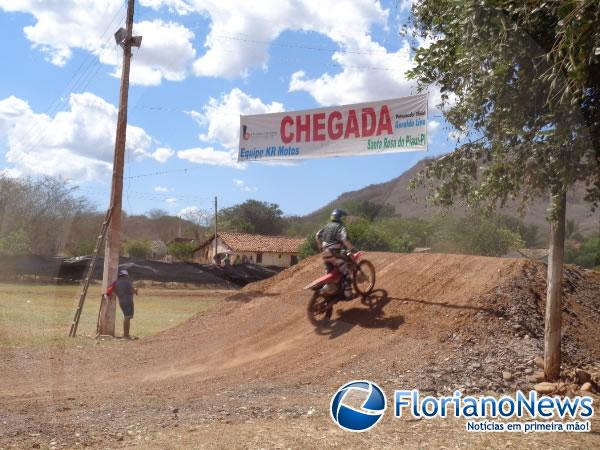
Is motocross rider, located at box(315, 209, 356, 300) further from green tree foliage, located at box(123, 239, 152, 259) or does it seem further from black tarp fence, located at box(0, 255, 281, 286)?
green tree foliage, located at box(123, 239, 152, 259)

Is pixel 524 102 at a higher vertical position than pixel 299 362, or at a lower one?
higher

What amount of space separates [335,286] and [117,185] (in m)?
7.29

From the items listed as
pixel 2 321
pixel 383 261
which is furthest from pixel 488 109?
pixel 2 321

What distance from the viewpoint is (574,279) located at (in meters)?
11.4

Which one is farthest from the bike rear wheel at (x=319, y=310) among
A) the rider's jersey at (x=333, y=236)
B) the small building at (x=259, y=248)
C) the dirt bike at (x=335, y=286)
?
the small building at (x=259, y=248)

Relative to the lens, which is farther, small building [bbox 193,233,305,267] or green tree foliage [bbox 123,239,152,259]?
green tree foliage [bbox 123,239,152,259]

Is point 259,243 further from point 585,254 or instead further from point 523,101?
point 523,101

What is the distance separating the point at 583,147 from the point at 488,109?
1.11 meters

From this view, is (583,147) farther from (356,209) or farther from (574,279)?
(356,209)

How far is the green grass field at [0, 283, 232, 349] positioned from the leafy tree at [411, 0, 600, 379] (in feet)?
32.1

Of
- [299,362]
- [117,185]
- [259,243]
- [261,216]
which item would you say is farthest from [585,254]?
[261,216]

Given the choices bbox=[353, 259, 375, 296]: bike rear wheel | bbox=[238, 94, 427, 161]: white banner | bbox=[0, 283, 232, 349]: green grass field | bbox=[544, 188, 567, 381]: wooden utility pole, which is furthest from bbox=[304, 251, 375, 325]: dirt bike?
bbox=[0, 283, 232, 349]: green grass field

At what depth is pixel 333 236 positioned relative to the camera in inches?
471

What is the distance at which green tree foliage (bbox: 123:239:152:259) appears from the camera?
62.6m
